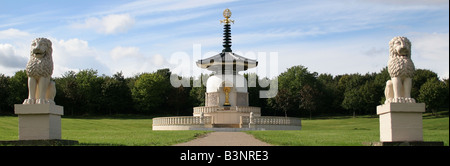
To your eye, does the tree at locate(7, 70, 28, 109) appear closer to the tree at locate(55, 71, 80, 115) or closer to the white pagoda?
the tree at locate(55, 71, 80, 115)

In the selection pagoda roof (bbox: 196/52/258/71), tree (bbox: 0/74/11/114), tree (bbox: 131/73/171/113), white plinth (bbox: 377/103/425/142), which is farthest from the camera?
tree (bbox: 131/73/171/113)

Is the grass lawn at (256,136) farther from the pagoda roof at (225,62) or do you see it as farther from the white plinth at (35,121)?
the pagoda roof at (225,62)

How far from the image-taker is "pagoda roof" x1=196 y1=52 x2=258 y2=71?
57969 mm

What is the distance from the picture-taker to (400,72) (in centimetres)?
1619

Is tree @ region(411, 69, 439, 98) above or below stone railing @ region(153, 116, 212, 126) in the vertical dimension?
above

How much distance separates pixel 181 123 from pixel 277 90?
37573mm

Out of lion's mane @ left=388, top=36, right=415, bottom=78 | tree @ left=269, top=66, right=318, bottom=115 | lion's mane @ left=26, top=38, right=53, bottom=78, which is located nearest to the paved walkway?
lion's mane @ left=388, top=36, right=415, bottom=78

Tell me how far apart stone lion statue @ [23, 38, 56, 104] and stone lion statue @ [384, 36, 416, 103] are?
11.7m

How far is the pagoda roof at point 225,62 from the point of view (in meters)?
58.0

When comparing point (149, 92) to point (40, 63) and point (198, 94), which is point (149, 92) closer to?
point (198, 94)
